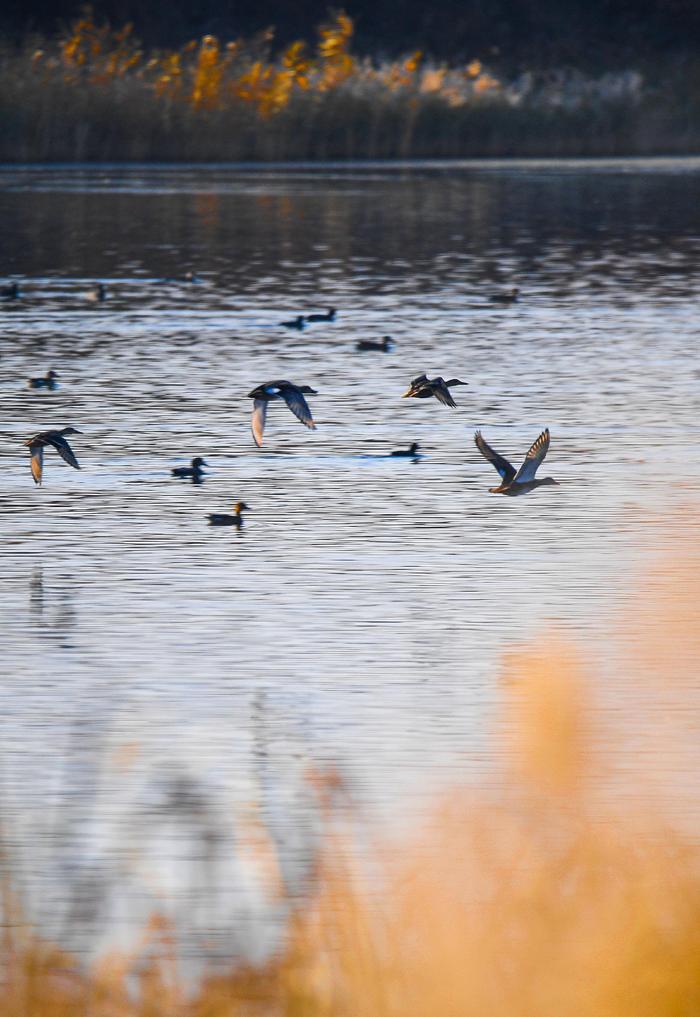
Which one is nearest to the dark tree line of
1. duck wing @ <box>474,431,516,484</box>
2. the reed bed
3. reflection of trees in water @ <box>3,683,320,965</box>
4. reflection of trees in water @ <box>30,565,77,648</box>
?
the reed bed

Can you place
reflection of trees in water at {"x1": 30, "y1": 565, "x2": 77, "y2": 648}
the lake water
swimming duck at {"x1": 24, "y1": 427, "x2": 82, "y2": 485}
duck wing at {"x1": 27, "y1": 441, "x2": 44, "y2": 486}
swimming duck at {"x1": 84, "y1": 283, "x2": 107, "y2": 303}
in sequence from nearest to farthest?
the lake water < reflection of trees in water at {"x1": 30, "y1": 565, "x2": 77, "y2": 648} < swimming duck at {"x1": 24, "y1": 427, "x2": 82, "y2": 485} < duck wing at {"x1": 27, "y1": 441, "x2": 44, "y2": 486} < swimming duck at {"x1": 84, "y1": 283, "x2": 107, "y2": 303}

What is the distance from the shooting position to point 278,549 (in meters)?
8.62

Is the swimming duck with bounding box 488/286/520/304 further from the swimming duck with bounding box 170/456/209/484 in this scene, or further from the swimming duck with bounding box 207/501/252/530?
the swimming duck with bounding box 207/501/252/530

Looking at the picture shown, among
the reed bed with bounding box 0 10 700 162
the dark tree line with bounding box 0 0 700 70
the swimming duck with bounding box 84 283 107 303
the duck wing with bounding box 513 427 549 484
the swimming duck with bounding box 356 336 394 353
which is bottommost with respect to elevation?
the dark tree line with bounding box 0 0 700 70

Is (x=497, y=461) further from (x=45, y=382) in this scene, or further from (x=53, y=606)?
(x=45, y=382)

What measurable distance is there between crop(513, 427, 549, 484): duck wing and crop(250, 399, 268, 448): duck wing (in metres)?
1.59

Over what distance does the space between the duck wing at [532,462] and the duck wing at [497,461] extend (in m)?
0.03

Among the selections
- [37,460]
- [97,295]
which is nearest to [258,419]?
[37,460]

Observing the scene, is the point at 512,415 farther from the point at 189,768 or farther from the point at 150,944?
the point at 150,944

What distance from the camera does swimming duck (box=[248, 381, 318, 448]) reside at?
10039 millimetres

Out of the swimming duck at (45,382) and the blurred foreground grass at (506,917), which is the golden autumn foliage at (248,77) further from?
the blurred foreground grass at (506,917)

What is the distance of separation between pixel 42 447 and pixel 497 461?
1.93 meters

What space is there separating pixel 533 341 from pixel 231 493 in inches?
234

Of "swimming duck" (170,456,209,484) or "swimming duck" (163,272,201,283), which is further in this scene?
"swimming duck" (163,272,201,283)
